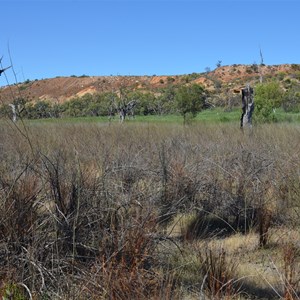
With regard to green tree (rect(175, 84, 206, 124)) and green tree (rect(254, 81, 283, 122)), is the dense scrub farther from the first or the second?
green tree (rect(175, 84, 206, 124))

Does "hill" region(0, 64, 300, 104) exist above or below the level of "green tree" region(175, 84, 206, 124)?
above

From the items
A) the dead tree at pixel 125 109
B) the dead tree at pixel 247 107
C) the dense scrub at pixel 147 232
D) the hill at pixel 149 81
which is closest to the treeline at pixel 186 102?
the dead tree at pixel 125 109

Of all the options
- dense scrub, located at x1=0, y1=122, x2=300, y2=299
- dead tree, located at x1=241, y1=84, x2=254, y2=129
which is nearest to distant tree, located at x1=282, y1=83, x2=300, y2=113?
dead tree, located at x1=241, y1=84, x2=254, y2=129

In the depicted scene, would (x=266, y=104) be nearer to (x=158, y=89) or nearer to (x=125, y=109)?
(x=125, y=109)

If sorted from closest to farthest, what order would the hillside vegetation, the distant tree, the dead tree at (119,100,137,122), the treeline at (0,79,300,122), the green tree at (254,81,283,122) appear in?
1. the green tree at (254,81,283,122)
2. the treeline at (0,79,300,122)
3. the dead tree at (119,100,137,122)
4. the distant tree
5. the hillside vegetation

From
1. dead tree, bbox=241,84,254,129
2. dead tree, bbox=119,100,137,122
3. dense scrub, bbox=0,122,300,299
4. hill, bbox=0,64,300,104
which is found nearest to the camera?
dense scrub, bbox=0,122,300,299

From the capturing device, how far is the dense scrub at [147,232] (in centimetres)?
348

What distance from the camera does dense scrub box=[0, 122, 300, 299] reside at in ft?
11.4

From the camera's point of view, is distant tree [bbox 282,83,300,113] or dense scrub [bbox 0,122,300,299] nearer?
dense scrub [bbox 0,122,300,299]

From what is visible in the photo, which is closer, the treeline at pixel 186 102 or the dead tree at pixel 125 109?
the treeline at pixel 186 102

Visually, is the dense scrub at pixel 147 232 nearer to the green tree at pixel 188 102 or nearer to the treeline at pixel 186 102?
the treeline at pixel 186 102

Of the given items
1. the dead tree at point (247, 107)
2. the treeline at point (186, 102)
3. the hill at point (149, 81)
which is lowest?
the dead tree at point (247, 107)

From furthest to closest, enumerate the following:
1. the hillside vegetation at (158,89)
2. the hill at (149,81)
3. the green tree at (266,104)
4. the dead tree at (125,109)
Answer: the hill at (149,81)
the hillside vegetation at (158,89)
the dead tree at (125,109)
the green tree at (266,104)

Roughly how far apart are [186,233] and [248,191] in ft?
4.20
